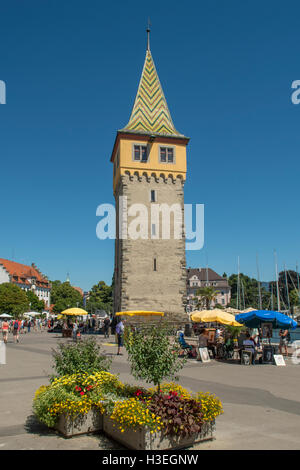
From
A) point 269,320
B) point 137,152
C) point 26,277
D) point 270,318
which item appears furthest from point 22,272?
point 270,318

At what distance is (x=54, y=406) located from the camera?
6.49 meters

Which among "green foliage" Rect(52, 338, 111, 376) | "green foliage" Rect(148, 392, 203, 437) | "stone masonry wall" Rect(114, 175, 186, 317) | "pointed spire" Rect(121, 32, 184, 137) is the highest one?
"pointed spire" Rect(121, 32, 184, 137)

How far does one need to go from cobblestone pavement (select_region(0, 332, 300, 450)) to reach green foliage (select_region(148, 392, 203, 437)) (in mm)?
433

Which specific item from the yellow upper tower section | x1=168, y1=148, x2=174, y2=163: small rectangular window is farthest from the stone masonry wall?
x1=168, y1=148, x2=174, y2=163: small rectangular window

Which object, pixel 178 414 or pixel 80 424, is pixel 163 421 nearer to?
pixel 178 414

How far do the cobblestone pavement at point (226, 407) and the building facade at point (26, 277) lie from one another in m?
93.2

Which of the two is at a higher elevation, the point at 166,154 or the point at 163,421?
the point at 166,154

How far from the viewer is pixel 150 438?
550 cm

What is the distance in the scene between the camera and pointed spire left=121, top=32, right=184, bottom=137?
39.5 meters

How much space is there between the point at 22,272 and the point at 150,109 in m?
87.2

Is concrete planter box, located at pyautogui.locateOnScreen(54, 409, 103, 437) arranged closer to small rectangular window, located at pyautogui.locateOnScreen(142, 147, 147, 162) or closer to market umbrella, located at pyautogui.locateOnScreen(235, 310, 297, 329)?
market umbrella, located at pyautogui.locateOnScreen(235, 310, 297, 329)

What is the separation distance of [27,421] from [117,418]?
7.78 feet
